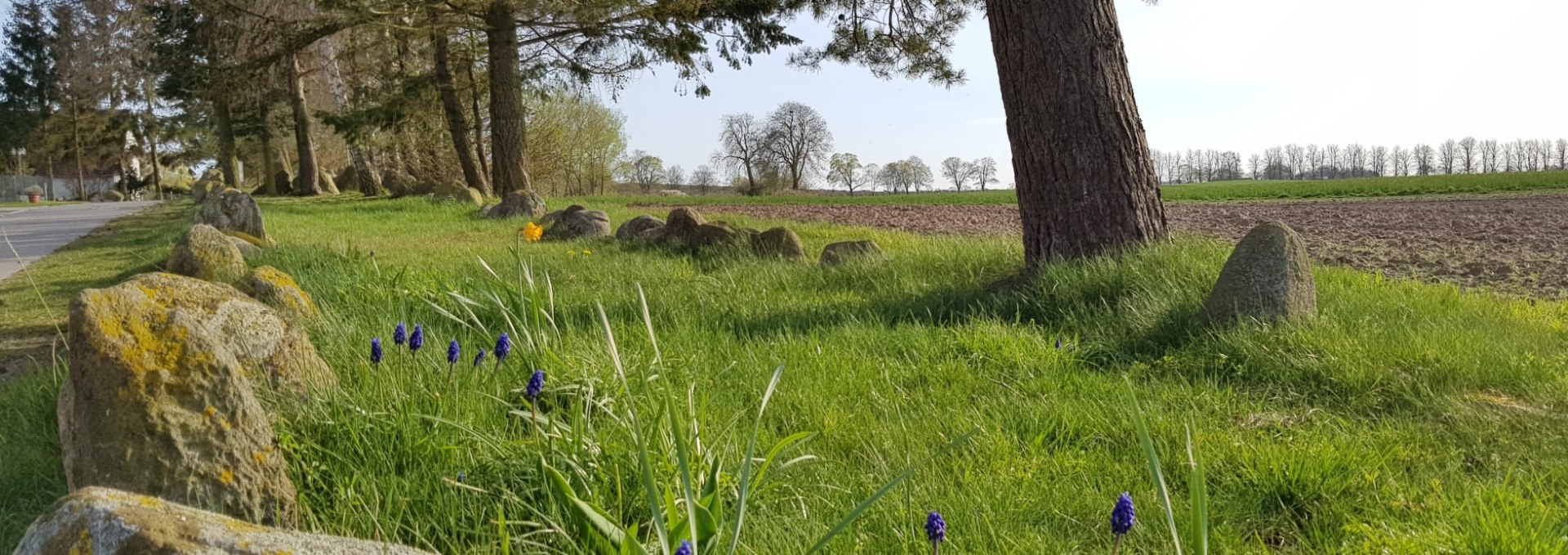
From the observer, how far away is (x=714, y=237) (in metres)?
7.77

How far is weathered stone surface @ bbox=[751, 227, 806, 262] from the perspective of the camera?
7113 mm

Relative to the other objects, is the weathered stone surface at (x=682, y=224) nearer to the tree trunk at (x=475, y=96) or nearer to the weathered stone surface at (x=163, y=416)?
the weathered stone surface at (x=163, y=416)

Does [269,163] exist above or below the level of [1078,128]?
above

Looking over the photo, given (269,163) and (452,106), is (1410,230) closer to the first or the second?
(452,106)

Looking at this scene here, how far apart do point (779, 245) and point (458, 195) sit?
13.8 meters

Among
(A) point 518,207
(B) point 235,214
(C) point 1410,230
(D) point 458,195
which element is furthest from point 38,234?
(C) point 1410,230

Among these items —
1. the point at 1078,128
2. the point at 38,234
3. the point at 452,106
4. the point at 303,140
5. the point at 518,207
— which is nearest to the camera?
the point at 1078,128

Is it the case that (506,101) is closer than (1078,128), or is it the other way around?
(1078,128)

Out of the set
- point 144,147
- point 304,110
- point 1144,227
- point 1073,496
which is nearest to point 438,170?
point 304,110

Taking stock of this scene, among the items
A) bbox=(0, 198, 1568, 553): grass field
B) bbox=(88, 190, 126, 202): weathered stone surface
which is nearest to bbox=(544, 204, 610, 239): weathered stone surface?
bbox=(0, 198, 1568, 553): grass field

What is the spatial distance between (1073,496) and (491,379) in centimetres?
173

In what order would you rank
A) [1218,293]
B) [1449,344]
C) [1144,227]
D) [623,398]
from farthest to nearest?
1. [1144,227]
2. [1218,293]
3. [1449,344]
4. [623,398]

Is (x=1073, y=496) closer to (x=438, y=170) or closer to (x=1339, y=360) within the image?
(x=1339, y=360)

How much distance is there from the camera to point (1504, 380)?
3.18m
